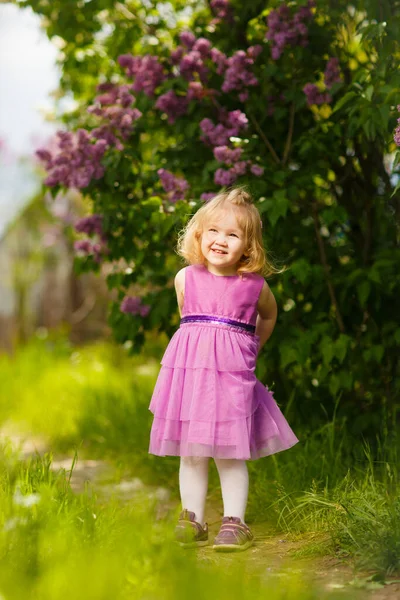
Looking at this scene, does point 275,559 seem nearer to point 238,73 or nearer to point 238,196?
point 238,196

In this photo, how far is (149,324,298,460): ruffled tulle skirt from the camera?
307 cm

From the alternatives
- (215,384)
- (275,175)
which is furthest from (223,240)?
(275,175)

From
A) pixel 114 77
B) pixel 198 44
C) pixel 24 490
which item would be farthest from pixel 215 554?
pixel 114 77

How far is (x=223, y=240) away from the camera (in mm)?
3154

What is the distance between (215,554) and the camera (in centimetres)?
304

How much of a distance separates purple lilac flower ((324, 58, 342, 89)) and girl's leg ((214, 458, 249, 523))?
1.86 metres

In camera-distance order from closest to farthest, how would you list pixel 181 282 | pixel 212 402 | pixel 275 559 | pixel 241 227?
1. pixel 275 559
2. pixel 212 402
3. pixel 241 227
4. pixel 181 282

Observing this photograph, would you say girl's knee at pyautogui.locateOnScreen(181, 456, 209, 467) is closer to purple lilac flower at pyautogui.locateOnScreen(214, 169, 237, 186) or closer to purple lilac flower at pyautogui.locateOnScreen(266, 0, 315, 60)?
purple lilac flower at pyautogui.locateOnScreen(214, 169, 237, 186)

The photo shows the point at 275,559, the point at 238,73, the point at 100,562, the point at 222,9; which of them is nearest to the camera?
the point at 100,562

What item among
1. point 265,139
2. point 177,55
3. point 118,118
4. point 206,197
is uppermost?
point 177,55

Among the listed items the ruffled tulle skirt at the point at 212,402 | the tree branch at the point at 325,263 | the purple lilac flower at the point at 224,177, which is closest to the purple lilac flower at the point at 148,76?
the purple lilac flower at the point at 224,177

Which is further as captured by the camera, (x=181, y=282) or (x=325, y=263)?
(x=325, y=263)

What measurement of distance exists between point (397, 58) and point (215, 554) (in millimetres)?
2256

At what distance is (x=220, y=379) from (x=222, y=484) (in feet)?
1.39
